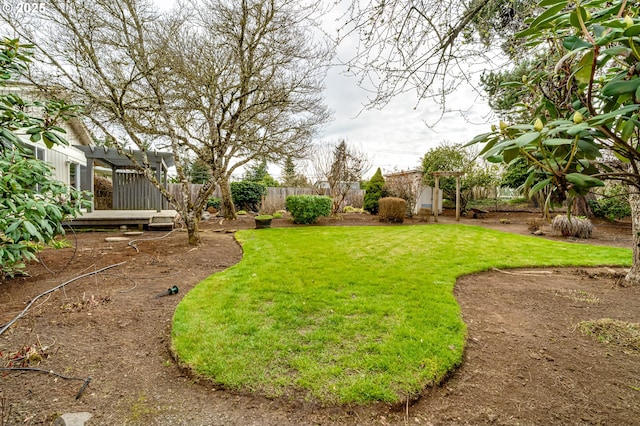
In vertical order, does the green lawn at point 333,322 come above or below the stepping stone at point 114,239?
below

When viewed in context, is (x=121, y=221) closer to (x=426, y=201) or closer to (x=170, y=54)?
(x=170, y=54)

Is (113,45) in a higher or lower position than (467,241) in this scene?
higher

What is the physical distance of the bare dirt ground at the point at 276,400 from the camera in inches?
70.7

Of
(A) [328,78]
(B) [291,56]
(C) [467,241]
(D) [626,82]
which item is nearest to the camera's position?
(D) [626,82]

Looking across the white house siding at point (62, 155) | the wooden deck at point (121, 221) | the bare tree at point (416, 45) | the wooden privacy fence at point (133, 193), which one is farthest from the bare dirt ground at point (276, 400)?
the wooden privacy fence at point (133, 193)

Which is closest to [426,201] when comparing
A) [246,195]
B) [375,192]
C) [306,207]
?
[375,192]

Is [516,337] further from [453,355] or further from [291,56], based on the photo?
[291,56]

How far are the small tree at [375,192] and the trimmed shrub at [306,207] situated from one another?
4.14 meters

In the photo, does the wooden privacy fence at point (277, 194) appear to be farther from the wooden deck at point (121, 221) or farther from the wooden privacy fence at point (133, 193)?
the wooden deck at point (121, 221)

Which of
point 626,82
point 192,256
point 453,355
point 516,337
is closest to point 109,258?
point 192,256

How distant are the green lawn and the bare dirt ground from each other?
0.14 m

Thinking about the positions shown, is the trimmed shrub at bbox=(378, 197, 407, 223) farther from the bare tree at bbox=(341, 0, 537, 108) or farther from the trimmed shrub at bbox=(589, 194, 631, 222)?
the bare tree at bbox=(341, 0, 537, 108)

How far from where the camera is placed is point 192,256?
5.70 m

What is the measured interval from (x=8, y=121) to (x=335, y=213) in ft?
35.9
